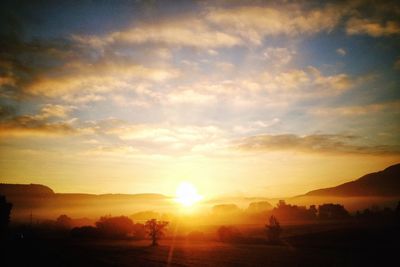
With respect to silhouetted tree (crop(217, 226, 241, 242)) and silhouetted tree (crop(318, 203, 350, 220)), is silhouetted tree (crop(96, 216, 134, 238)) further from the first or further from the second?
silhouetted tree (crop(318, 203, 350, 220))

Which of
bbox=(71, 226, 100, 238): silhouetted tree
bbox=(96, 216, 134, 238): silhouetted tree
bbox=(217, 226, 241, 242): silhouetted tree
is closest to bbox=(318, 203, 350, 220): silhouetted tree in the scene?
bbox=(217, 226, 241, 242): silhouetted tree

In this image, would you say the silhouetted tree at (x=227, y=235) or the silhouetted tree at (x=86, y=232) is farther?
the silhouetted tree at (x=86, y=232)

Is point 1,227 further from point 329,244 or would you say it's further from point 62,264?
point 329,244

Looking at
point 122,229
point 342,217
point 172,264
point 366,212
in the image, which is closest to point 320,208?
point 342,217

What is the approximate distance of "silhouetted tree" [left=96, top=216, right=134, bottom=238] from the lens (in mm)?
127875

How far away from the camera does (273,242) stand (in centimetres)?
9481

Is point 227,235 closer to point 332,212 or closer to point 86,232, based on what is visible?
point 86,232

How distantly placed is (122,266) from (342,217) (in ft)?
535

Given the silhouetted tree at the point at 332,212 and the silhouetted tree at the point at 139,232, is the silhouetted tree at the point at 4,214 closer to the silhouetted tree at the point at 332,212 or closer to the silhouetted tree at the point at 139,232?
the silhouetted tree at the point at 139,232

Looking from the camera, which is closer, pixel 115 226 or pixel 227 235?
pixel 227 235

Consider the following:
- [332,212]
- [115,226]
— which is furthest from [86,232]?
[332,212]

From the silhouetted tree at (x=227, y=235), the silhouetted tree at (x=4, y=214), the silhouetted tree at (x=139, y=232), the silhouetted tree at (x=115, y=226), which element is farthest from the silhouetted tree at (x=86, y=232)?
the silhouetted tree at (x=227, y=235)

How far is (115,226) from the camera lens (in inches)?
5384

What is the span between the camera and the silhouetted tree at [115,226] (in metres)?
128
